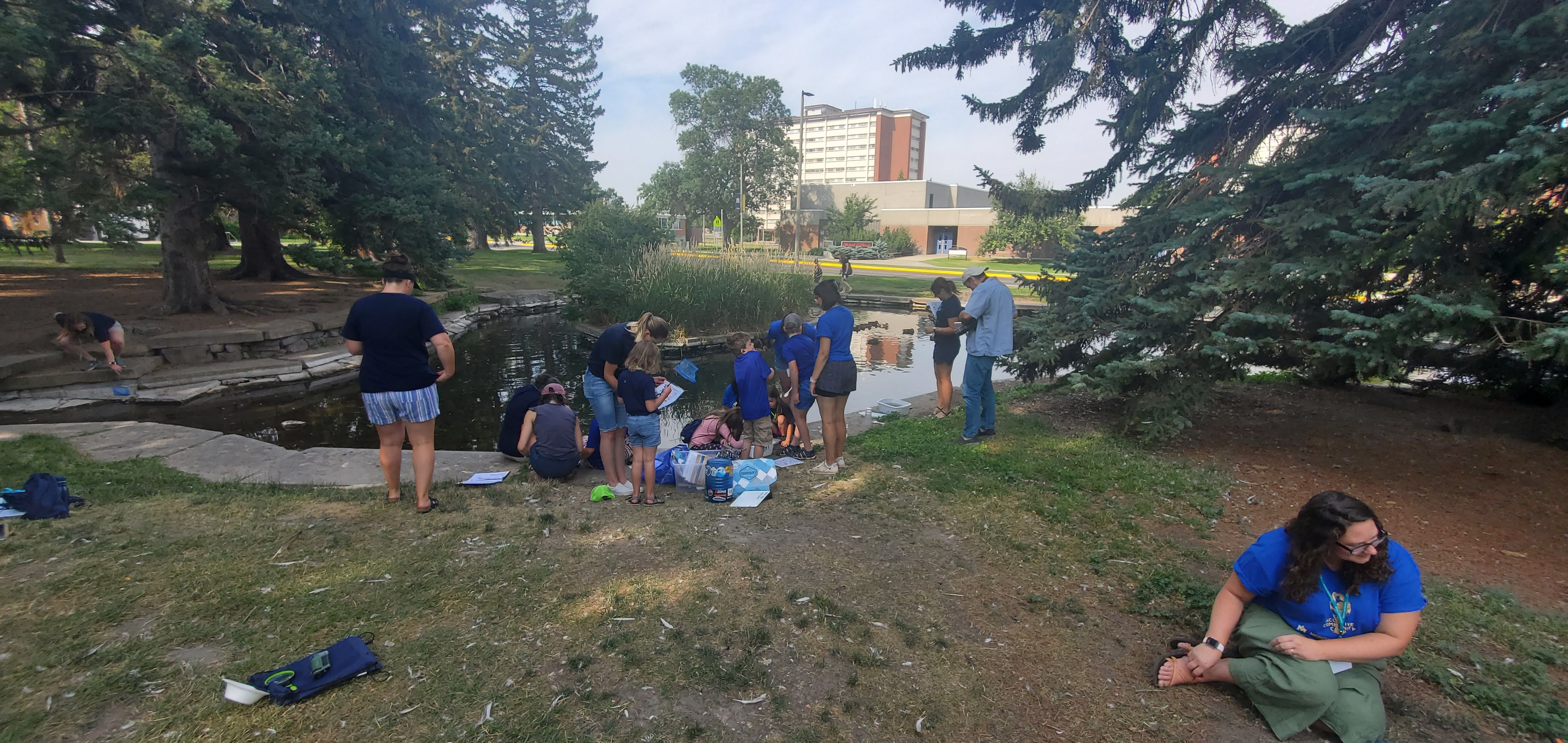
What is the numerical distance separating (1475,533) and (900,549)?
12.1 ft

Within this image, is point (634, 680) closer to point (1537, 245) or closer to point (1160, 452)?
point (1160, 452)

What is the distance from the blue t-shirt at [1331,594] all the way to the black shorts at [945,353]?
184 inches

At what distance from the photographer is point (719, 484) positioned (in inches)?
202

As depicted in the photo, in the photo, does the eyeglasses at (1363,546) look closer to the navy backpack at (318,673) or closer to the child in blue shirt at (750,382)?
the navy backpack at (318,673)

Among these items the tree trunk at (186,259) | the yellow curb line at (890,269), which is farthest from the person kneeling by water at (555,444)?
the yellow curb line at (890,269)

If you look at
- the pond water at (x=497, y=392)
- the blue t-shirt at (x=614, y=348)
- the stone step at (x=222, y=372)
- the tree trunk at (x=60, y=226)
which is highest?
the tree trunk at (x=60, y=226)

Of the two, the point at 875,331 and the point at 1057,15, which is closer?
the point at 1057,15

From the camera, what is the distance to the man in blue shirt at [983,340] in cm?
628

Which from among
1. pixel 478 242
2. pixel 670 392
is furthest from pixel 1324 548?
pixel 478 242

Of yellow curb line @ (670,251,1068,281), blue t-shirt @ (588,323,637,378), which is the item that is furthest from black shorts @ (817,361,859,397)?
yellow curb line @ (670,251,1068,281)

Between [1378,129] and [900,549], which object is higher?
[1378,129]

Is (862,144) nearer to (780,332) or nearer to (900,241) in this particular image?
(900,241)

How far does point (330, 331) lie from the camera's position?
12.4 meters

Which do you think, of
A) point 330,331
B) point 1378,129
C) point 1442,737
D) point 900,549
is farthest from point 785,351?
point 330,331
